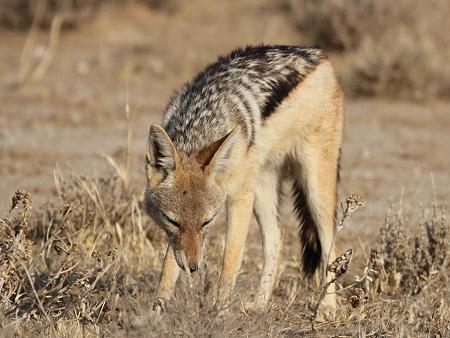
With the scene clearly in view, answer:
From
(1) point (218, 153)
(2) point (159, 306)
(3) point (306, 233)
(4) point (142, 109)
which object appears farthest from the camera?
(4) point (142, 109)

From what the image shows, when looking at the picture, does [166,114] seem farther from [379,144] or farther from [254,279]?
[379,144]

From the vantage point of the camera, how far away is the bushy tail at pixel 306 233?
22.1 ft

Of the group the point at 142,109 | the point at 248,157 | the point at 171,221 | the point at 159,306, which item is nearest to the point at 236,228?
the point at 248,157

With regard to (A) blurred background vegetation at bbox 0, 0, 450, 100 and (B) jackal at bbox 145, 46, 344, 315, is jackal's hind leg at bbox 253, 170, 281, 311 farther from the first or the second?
(A) blurred background vegetation at bbox 0, 0, 450, 100

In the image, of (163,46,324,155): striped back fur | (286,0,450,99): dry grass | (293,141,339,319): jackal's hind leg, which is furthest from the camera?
(286,0,450,99): dry grass

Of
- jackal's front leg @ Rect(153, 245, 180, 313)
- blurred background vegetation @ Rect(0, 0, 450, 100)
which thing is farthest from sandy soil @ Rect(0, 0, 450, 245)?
jackal's front leg @ Rect(153, 245, 180, 313)

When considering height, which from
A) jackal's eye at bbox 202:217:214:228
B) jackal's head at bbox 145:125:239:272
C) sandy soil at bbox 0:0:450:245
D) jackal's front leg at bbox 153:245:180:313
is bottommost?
sandy soil at bbox 0:0:450:245

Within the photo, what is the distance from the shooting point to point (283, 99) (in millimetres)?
6539

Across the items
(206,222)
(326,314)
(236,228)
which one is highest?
(206,222)

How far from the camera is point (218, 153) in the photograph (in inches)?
221

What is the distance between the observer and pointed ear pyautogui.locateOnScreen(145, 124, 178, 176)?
17.8ft

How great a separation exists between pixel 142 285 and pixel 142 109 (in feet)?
23.0

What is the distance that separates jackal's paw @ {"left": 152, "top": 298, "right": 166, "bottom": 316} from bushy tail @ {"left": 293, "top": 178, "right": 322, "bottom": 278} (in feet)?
5.62

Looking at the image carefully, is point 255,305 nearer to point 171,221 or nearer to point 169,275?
point 169,275
